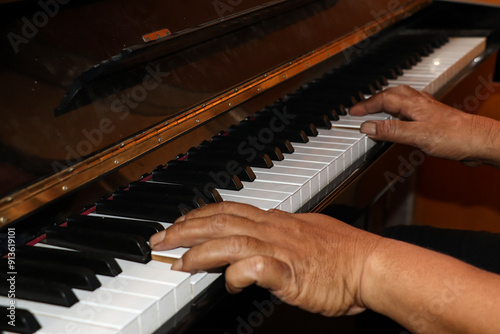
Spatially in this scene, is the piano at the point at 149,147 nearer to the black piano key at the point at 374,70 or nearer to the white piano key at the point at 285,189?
the white piano key at the point at 285,189

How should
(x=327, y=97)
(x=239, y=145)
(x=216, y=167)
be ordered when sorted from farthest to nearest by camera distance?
(x=327, y=97) < (x=239, y=145) < (x=216, y=167)

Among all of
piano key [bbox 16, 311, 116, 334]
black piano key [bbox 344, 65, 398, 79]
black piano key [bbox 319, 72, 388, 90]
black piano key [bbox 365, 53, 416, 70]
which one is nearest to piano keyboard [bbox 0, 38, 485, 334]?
piano key [bbox 16, 311, 116, 334]

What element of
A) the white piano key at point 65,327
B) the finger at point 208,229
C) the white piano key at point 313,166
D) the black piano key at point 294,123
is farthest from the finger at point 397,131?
the white piano key at point 65,327

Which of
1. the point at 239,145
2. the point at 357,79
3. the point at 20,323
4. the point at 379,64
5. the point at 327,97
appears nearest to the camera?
the point at 20,323

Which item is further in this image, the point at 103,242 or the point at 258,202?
the point at 258,202

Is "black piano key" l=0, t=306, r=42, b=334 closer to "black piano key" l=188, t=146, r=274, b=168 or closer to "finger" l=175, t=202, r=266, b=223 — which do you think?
"finger" l=175, t=202, r=266, b=223

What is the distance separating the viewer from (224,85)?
1306mm

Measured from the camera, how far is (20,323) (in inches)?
27.8

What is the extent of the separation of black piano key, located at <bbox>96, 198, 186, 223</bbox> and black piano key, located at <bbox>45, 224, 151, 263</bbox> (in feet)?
0.25

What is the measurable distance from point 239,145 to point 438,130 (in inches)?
20.0

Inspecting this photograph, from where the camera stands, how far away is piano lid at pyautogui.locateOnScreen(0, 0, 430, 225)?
90 cm

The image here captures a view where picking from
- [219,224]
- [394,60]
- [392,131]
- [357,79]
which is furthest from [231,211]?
[394,60]

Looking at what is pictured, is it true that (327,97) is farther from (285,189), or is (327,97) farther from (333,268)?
(333,268)

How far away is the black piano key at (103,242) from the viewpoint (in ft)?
2.83
